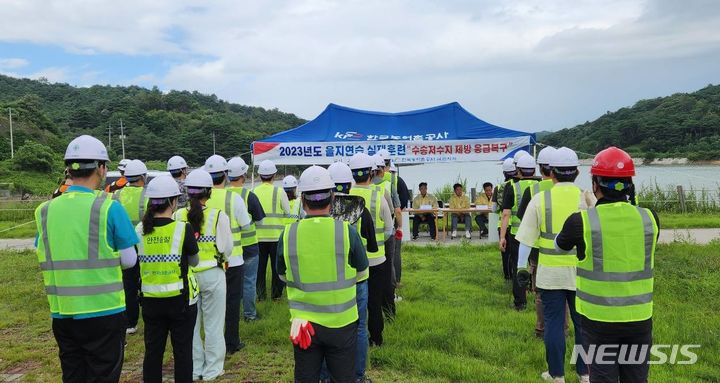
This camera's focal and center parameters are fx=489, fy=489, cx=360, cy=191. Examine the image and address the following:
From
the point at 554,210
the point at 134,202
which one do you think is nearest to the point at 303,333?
the point at 554,210

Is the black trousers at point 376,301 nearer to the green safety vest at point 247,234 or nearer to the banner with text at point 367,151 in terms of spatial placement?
the green safety vest at point 247,234

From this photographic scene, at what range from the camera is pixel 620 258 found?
2723 millimetres

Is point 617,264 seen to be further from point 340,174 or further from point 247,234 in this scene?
point 247,234

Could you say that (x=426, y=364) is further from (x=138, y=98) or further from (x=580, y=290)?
(x=138, y=98)

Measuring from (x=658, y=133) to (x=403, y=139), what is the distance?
31323 millimetres

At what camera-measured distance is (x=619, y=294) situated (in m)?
2.75

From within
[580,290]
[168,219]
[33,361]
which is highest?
[168,219]

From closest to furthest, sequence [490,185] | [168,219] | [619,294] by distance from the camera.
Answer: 1. [619,294]
2. [168,219]
3. [490,185]

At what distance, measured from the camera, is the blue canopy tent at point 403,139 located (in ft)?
36.3

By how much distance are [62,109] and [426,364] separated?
6878 cm

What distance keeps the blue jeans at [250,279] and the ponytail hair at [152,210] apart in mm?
2283

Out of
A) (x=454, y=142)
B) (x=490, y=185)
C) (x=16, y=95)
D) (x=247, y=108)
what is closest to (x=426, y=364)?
(x=454, y=142)

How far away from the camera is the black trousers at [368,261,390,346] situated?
4527 mm

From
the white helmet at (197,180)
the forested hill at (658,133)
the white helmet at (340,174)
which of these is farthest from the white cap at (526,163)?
the forested hill at (658,133)
